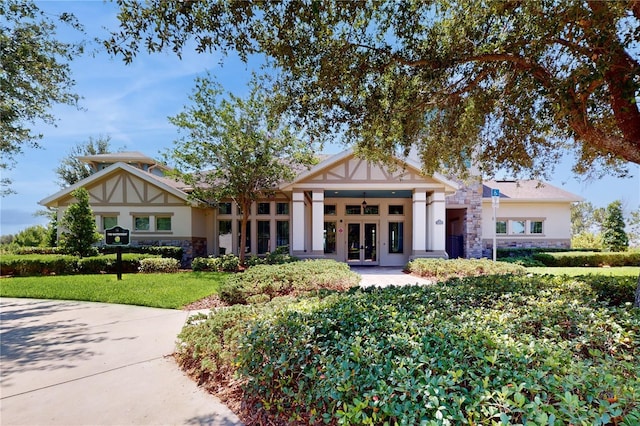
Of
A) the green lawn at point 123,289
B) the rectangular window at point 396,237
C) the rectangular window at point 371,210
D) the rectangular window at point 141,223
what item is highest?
the rectangular window at point 371,210

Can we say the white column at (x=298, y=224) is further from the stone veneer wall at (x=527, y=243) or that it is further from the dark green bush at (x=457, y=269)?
the stone veneer wall at (x=527, y=243)

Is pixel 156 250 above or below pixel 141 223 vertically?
below

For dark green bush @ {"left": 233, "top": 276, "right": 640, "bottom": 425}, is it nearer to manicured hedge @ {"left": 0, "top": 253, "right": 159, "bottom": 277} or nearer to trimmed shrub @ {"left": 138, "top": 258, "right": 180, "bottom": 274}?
trimmed shrub @ {"left": 138, "top": 258, "right": 180, "bottom": 274}

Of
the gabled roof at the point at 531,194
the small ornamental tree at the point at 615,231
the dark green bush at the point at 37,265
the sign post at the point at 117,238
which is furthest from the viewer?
the gabled roof at the point at 531,194

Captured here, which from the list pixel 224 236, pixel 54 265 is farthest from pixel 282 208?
pixel 54 265

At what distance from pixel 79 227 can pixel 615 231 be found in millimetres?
26549

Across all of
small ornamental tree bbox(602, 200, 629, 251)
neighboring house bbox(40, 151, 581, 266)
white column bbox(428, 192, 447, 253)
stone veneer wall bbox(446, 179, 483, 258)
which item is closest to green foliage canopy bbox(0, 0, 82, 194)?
neighboring house bbox(40, 151, 581, 266)

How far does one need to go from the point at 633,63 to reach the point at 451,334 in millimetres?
5134

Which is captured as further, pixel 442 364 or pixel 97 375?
pixel 97 375

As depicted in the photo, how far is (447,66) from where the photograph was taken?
5.76 meters

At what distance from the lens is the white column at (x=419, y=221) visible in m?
14.5

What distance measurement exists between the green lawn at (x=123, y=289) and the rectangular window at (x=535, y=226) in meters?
17.7

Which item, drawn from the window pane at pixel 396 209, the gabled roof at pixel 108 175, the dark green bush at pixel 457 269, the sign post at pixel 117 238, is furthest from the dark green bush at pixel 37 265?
the window pane at pixel 396 209

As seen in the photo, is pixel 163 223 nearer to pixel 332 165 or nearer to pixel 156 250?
pixel 156 250
